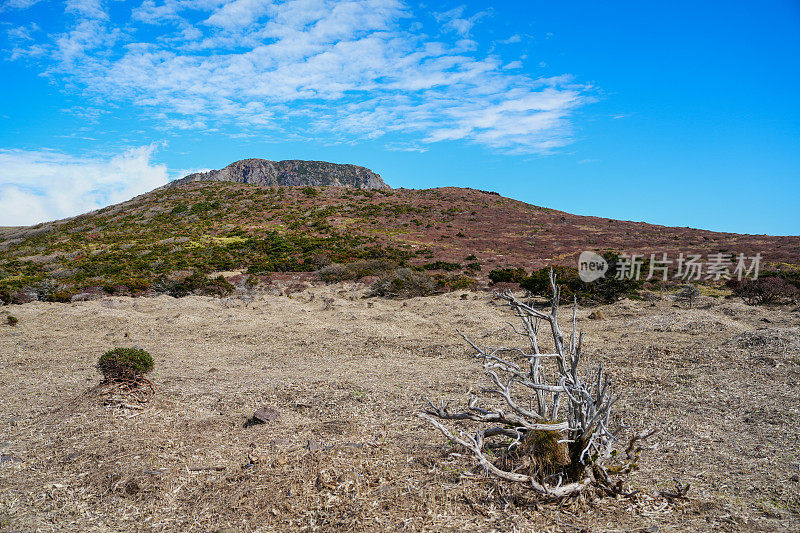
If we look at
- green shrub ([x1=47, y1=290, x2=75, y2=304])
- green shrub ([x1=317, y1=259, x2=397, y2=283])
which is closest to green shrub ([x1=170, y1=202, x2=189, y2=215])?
green shrub ([x1=47, y1=290, x2=75, y2=304])

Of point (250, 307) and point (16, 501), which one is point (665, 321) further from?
point (250, 307)

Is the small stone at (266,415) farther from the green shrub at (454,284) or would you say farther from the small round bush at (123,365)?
the green shrub at (454,284)

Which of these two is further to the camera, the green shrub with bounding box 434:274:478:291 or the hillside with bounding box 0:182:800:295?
the hillside with bounding box 0:182:800:295

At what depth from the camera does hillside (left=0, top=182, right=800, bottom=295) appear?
29109 mm

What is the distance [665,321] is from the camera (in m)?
12.1

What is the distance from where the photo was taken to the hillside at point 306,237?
95.5 ft

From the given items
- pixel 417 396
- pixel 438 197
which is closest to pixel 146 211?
pixel 438 197

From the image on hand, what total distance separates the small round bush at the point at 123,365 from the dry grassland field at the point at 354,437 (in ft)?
1.66

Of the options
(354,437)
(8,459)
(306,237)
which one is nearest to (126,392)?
(8,459)

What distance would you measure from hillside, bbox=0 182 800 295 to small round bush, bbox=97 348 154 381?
17.1 meters

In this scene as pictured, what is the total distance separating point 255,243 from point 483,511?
34189 mm

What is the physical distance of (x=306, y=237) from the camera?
37906 mm

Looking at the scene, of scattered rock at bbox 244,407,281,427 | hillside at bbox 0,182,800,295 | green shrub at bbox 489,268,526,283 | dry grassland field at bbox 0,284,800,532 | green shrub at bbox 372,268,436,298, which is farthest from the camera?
hillside at bbox 0,182,800,295

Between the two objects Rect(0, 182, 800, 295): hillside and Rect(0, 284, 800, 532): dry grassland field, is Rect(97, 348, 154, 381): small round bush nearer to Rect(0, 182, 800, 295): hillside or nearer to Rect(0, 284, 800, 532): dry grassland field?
Rect(0, 284, 800, 532): dry grassland field
